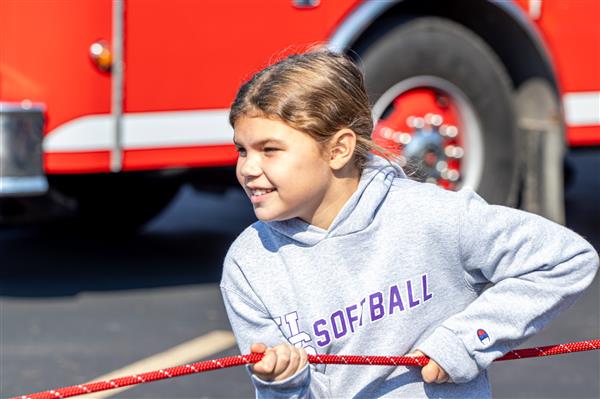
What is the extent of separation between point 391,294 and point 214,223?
474 cm

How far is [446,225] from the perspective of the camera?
2.60 metres

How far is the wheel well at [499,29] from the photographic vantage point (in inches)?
233

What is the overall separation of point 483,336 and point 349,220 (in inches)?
12.9

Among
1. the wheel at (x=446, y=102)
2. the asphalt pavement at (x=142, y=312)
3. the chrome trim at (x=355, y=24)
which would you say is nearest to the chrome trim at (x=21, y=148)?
the asphalt pavement at (x=142, y=312)

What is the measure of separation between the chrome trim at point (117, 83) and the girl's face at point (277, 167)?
2.62 m

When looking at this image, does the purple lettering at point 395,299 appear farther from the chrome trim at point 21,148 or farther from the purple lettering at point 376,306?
the chrome trim at point 21,148

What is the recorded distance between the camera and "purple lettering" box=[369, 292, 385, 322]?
101 inches

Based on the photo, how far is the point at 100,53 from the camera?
16.8 ft

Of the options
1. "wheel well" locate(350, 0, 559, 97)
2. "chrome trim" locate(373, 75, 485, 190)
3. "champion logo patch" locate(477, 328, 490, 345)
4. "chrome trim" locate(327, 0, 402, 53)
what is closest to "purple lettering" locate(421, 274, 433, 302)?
"champion logo patch" locate(477, 328, 490, 345)

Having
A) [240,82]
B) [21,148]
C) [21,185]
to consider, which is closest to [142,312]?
[21,185]

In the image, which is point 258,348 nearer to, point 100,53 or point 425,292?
point 425,292

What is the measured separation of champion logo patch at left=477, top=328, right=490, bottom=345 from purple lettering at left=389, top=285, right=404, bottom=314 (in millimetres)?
150

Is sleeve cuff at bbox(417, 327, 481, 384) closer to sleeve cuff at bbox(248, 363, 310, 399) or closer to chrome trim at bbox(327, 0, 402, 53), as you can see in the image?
sleeve cuff at bbox(248, 363, 310, 399)

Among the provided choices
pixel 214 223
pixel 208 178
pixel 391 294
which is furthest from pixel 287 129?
pixel 214 223
